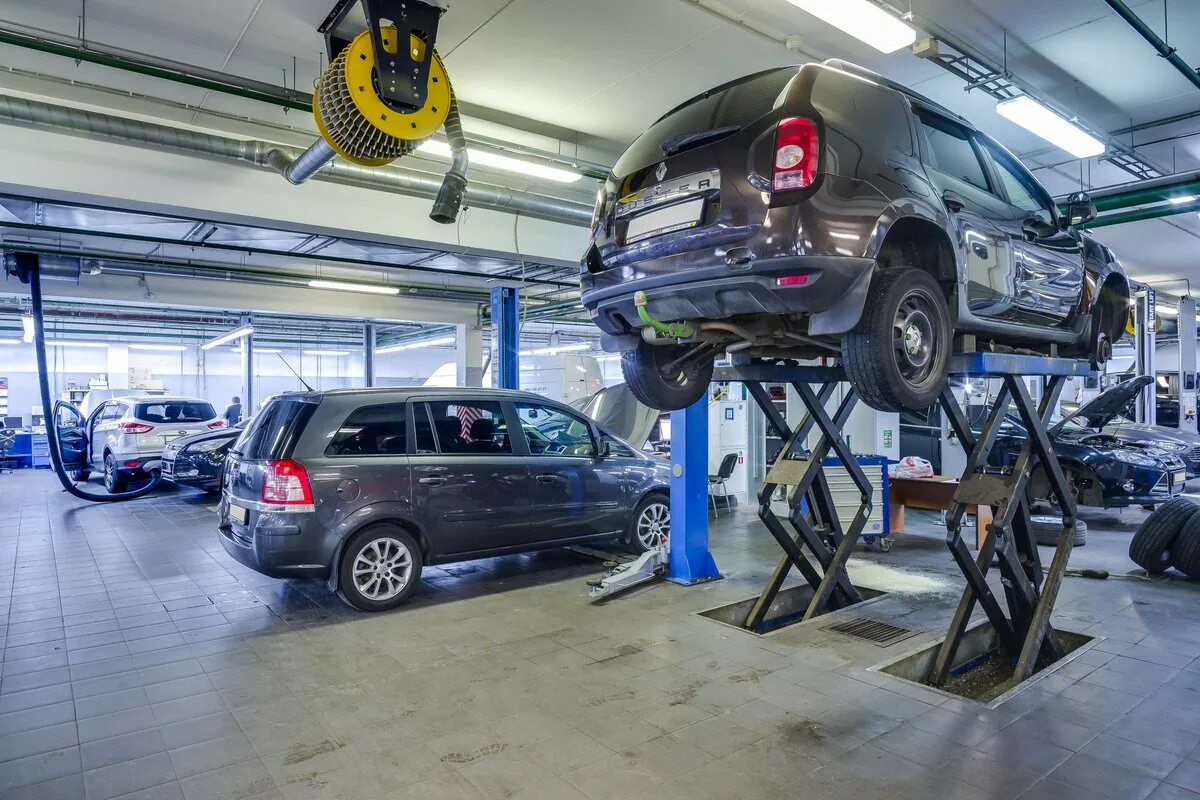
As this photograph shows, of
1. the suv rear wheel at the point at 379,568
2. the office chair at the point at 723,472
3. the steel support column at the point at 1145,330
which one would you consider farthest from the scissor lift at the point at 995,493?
the steel support column at the point at 1145,330

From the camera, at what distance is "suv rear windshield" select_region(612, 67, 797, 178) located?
9.30ft

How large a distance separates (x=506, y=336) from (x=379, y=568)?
20.0 feet

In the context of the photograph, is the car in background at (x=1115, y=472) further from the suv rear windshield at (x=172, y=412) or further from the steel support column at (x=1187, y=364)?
the suv rear windshield at (x=172, y=412)

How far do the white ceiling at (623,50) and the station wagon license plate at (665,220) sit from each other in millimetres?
2354

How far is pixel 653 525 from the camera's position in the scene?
21.4 feet

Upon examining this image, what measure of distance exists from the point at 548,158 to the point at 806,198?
173 inches

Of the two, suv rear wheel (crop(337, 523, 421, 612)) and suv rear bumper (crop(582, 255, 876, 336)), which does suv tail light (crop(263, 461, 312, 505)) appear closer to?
suv rear wheel (crop(337, 523, 421, 612))

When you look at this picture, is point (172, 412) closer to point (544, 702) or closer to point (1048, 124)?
point (544, 702)

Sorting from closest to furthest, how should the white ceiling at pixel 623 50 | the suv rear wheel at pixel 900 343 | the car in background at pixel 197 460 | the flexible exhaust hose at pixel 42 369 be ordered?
1. the suv rear wheel at pixel 900 343
2. the white ceiling at pixel 623 50
3. the flexible exhaust hose at pixel 42 369
4. the car in background at pixel 197 460

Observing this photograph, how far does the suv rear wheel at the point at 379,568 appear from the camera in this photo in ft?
16.0

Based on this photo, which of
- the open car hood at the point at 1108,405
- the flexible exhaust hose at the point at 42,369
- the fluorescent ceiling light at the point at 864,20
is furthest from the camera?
the flexible exhaust hose at the point at 42,369

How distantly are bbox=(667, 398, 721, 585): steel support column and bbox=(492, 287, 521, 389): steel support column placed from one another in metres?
5.02

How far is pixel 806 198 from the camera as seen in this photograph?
2574mm

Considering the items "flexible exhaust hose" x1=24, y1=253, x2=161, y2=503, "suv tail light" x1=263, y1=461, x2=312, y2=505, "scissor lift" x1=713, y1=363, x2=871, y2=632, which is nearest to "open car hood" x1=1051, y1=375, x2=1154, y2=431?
"scissor lift" x1=713, y1=363, x2=871, y2=632
